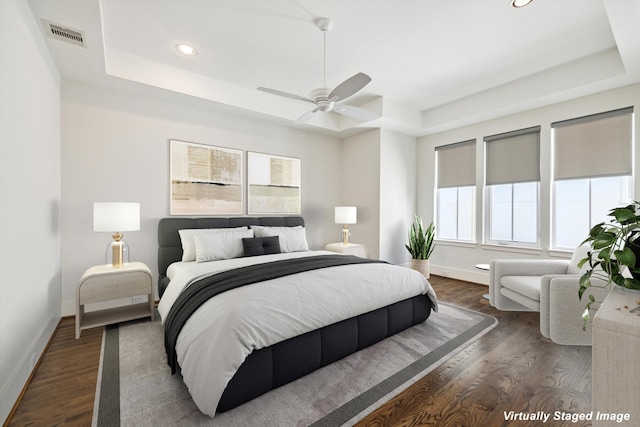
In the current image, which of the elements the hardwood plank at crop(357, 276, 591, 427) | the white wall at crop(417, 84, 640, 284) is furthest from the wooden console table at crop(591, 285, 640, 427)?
the white wall at crop(417, 84, 640, 284)

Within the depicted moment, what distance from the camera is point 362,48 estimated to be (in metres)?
3.05

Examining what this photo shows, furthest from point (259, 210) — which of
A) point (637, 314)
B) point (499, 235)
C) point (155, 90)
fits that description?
point (637, 314)

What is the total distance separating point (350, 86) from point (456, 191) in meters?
3.41

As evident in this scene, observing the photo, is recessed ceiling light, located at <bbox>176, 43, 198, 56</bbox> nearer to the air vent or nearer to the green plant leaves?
the air vent

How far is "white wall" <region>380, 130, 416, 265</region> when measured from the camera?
192 inches

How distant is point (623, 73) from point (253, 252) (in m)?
4.49

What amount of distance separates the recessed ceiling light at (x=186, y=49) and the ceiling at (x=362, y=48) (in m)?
0.06

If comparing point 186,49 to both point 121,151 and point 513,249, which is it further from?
point 513,249

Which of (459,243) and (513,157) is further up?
(513,157)

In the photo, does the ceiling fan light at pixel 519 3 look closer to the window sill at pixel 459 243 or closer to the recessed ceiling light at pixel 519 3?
the recessed ceiling light at pixel 519 3

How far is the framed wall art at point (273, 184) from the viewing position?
14.4ft

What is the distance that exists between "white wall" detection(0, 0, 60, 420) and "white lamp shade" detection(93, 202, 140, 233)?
37 centimetres

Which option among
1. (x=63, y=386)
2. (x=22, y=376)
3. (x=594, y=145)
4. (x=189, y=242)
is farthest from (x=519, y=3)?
(x=22, y=376)

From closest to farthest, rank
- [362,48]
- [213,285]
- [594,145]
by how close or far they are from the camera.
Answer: [213,285] < [362,48] < [594,145]
